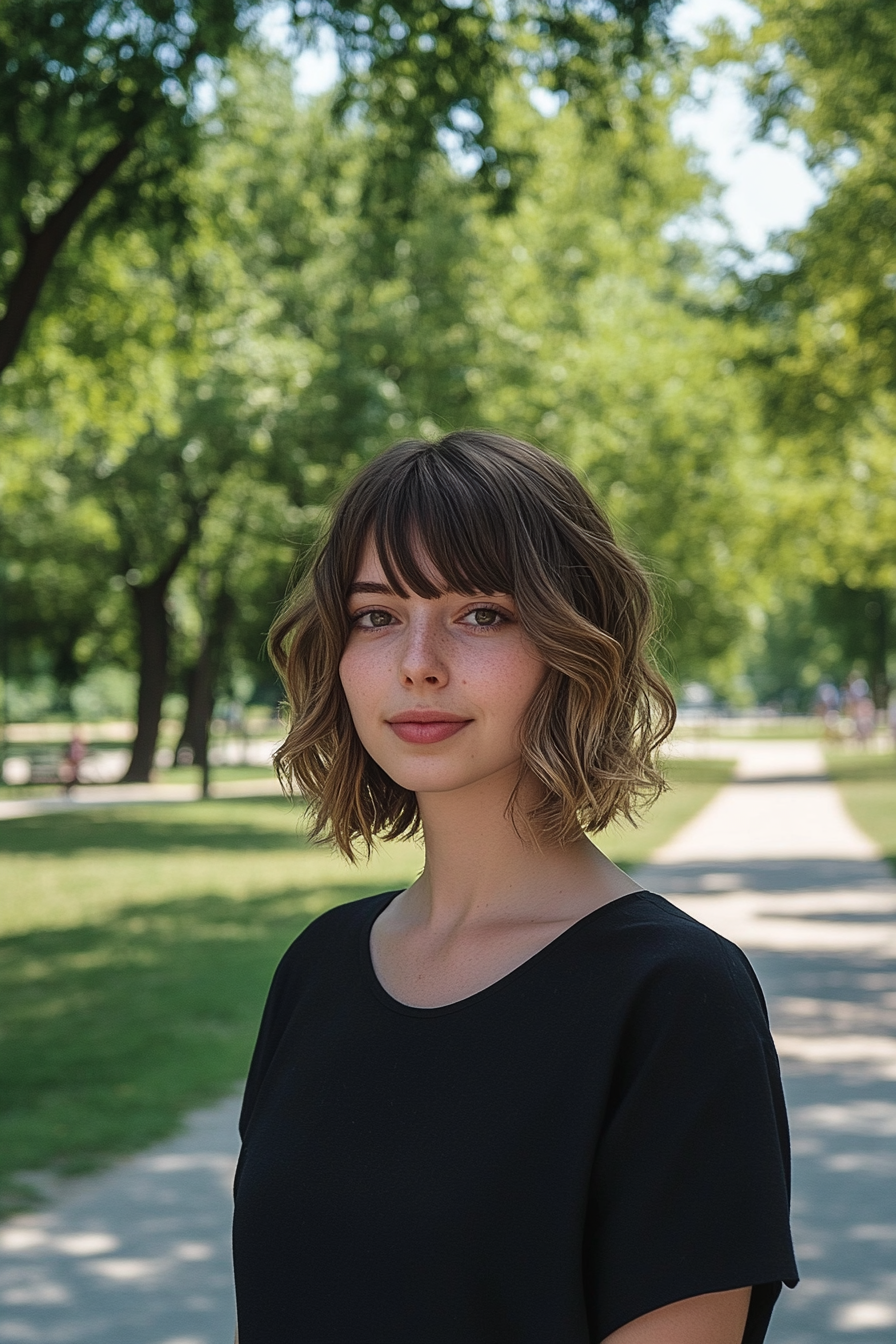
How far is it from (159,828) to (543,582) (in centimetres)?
2219

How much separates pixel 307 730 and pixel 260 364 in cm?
2252

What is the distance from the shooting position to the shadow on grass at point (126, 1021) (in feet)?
23.2

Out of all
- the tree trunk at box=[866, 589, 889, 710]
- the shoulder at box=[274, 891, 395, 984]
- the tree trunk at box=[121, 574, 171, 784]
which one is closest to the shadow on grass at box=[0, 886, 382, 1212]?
the shoulder at box=[274, 891, 395, 984]

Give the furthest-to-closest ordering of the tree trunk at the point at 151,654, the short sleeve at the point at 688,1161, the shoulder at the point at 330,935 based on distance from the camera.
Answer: the tree trunk at the point at 151,654 < the shoulder at the point at 330,935 < the short sleeve at the point at 688,1161

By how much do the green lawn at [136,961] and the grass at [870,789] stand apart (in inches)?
105

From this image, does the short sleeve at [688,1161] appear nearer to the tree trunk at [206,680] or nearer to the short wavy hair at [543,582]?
the short wavy hair at [543,582]

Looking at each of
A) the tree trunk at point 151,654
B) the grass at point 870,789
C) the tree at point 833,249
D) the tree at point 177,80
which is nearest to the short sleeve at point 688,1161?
the tree at point 177,80

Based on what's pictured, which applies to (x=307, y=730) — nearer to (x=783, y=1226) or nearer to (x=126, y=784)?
(x=783, y=1226)

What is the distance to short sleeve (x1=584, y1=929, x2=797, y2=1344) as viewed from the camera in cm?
160

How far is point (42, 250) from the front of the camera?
1056 cm

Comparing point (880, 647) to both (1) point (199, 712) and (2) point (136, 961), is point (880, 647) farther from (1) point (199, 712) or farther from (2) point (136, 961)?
(2) point (136, 961)

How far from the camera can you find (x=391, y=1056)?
188 centimetres

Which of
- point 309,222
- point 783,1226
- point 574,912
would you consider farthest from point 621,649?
point 309,222

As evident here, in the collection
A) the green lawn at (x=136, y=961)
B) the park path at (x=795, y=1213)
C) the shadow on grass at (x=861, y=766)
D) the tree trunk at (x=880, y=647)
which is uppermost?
the tree trunk at (x=880, y=647)
